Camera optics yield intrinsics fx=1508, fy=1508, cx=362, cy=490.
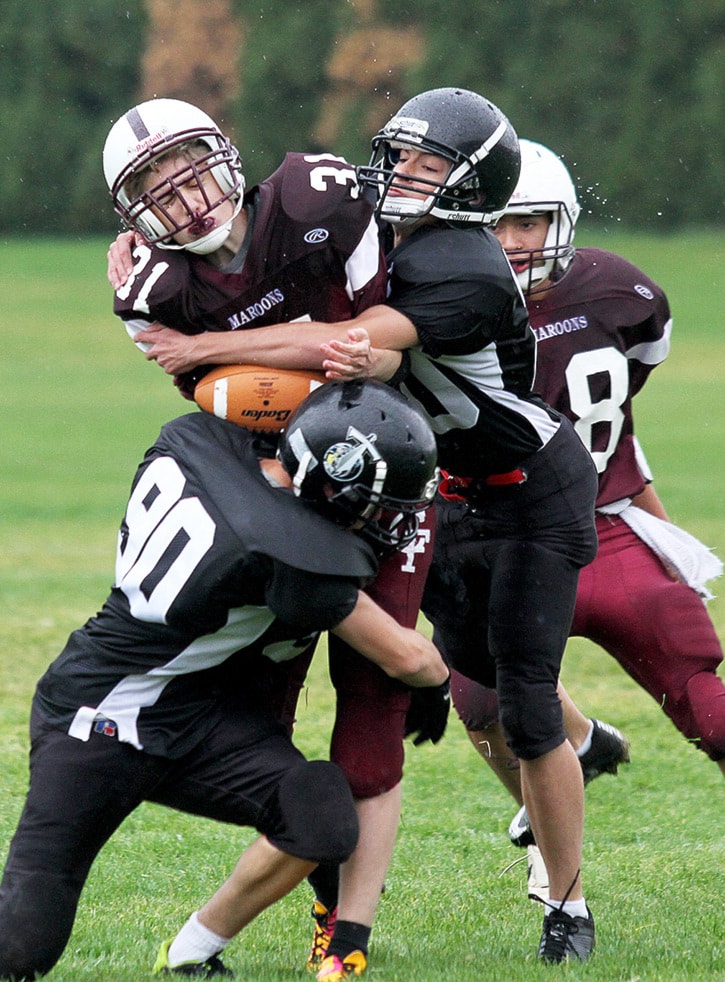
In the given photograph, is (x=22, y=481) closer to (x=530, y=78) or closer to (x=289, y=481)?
(x=289, y=481)

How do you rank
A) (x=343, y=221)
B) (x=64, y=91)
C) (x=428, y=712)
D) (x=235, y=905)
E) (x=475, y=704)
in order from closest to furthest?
(x=235, y=905)
(x=343, y=221)
(x=428, y=712)
(x=475, y=704)
(x=64, y=91)

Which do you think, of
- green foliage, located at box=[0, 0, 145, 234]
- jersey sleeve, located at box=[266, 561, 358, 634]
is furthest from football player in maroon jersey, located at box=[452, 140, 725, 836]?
green foliage, located at box=[0, 0, 145, 234]

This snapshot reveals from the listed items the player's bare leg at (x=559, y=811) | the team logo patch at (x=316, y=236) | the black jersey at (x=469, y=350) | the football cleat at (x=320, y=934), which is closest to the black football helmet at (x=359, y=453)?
the black jersey at (x=469, y=350)

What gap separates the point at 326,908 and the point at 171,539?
1.07 metres

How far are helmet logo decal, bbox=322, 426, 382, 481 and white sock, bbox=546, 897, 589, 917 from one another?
4.25ft

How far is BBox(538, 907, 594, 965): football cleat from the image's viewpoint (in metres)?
3.59

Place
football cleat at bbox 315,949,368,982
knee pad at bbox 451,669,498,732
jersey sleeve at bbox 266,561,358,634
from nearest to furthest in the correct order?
jersey sleeve at bbox 266,561,358,634, football cleat at bbox 315,949,368,982, knee pad at bbox 451,669,498,732

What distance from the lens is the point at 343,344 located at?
3.19m

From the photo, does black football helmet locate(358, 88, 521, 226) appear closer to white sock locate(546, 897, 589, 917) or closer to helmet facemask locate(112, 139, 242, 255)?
helmet facemask locate(112, 139, 242, 255)

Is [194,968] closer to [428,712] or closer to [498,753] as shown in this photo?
[428,712]

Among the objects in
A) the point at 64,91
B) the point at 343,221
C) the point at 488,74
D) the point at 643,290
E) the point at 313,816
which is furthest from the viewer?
the point at 64,91

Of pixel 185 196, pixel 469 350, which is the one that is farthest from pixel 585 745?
pixel 185 196

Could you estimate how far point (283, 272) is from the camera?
3.36 m

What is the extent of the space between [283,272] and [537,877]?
183 cm
